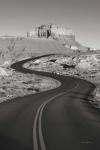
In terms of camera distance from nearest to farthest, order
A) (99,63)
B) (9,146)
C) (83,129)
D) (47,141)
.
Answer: (9,146)
(47,141)
(83,129)
(99,63)

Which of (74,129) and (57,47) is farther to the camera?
(57,47)

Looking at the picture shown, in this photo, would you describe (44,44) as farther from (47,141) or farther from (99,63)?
(47,141)

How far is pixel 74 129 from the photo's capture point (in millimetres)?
14477

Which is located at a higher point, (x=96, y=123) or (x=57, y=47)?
(x=96, y=123)

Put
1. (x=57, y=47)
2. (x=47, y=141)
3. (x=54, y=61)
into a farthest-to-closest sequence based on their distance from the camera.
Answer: (x=57, y=47), (x=54, y=61), (x=47, y=141)

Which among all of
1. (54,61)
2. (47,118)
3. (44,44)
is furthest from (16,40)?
(47,118)

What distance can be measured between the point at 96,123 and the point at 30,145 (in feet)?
20.6

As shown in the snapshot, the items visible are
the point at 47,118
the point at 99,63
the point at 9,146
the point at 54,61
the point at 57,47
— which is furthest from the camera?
the point at 57,47

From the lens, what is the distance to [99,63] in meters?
107

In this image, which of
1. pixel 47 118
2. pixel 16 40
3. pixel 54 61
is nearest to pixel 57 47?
pixel 16 40

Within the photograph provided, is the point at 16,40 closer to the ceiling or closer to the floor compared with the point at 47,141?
closer to the floor

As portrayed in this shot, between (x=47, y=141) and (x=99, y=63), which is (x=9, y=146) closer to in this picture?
(x=47, y=141)

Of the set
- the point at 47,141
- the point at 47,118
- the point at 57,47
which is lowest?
the point at 57,47

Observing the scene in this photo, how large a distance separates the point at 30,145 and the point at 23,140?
2.89 feet
